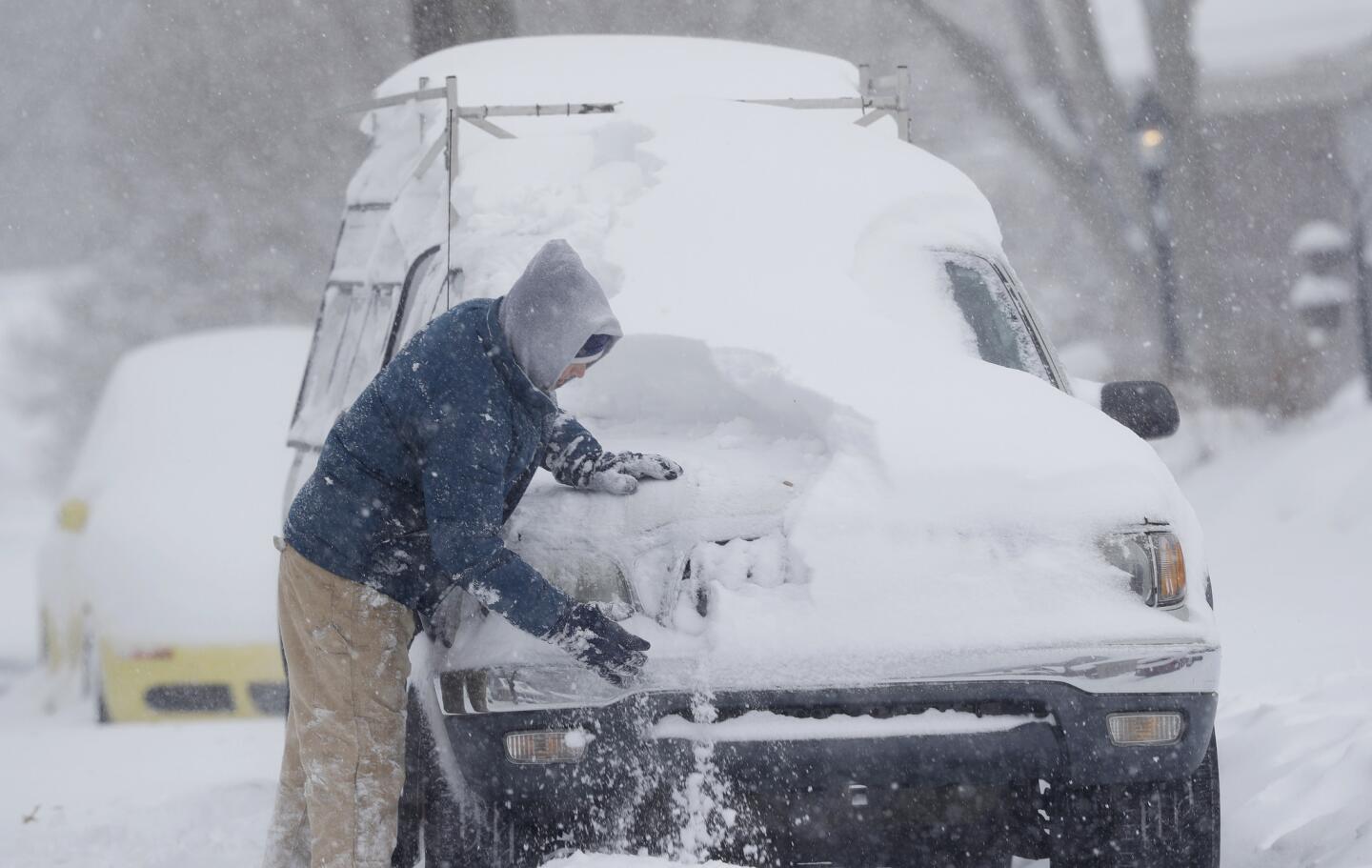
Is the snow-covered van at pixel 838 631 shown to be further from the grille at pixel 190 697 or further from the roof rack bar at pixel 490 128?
the grille at pixel 190 697

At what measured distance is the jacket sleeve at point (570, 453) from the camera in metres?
3.35

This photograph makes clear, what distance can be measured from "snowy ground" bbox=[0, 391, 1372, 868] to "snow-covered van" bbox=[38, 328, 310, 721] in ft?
0.65

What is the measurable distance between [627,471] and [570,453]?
0.71 ft

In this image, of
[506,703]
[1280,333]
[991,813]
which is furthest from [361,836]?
[1280,333]

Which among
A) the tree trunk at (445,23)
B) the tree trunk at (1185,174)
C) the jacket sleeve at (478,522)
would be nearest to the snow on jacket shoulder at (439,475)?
the jacket sleeve at (478,522)

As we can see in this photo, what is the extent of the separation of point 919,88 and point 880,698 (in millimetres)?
18343

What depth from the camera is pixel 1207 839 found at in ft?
10.4

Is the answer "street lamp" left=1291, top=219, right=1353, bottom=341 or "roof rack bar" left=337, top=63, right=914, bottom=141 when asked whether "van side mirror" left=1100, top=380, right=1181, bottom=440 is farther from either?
"street lamp" left=1291, top=219, right=1353, bottom=341

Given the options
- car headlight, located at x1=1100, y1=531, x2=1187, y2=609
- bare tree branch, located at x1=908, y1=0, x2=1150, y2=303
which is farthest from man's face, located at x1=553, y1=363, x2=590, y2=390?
bare tree branch, located at x1=908, y1=0, x2=1150, y2=303

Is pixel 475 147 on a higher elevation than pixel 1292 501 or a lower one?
higher

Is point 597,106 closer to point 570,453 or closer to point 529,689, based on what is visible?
point 570,453

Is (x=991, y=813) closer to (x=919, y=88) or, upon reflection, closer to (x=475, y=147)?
(x=475, y=147)

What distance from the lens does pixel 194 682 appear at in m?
6.23

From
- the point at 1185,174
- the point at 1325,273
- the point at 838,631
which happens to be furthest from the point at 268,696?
the point at 1325,273
